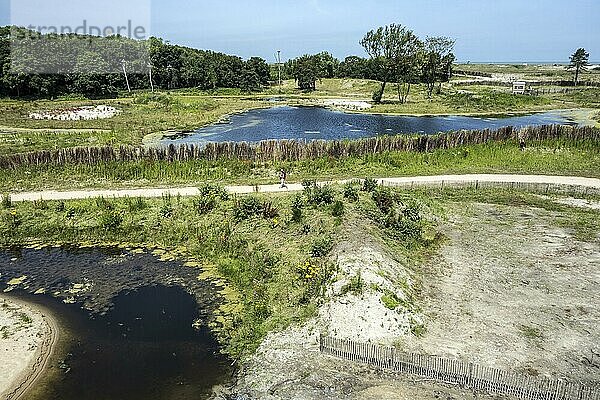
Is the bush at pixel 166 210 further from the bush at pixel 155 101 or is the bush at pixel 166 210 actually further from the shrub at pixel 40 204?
the bush at pixel 155 101

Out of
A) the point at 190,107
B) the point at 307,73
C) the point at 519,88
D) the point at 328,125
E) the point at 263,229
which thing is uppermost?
the point at 307,73

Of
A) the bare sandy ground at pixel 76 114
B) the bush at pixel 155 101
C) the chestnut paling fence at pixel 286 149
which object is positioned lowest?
the chestnut paling fence at pixel 286 149

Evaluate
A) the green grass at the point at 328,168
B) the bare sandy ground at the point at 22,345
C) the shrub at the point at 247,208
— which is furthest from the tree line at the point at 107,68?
the bare sandy ground at the point at 22,345

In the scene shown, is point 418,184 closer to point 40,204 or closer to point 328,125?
point 40,204

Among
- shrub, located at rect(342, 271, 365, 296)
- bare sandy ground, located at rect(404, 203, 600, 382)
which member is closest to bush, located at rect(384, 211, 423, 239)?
bare sandy ground, located at rect(404, 203, 600, 382)

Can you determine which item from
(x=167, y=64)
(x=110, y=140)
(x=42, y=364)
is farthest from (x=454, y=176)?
(x=167, y=64)

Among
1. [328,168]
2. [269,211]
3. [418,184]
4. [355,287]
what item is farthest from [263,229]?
[328,168]
